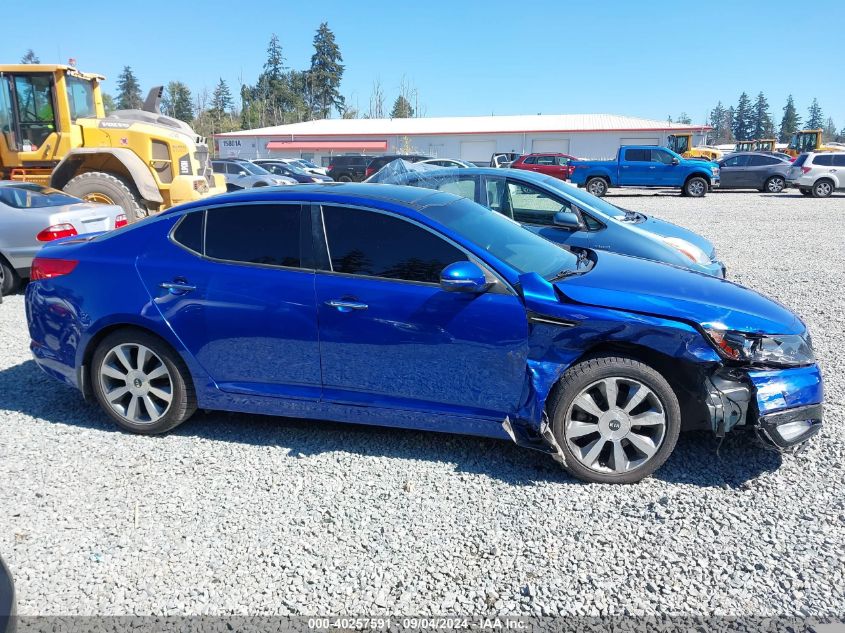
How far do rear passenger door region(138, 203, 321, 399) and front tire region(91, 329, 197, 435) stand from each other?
22 centimetres

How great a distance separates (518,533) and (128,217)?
10241 mm

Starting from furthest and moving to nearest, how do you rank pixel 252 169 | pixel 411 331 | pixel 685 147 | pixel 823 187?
pixel 685 147 → pixel 823 187 → pixel 252 169 → pixel 411 331

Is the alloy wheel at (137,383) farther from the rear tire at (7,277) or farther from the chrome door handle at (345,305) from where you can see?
the rear tire at (7,277)

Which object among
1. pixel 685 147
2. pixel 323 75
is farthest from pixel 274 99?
pixel 685 147

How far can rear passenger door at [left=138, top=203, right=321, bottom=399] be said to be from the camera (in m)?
3.92

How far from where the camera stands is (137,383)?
425cm

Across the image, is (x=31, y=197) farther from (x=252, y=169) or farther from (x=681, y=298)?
(x=252, y=169)

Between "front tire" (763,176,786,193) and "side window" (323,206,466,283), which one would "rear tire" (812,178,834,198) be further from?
"side window" (323,206,466,283)

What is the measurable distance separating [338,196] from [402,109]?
95637mm

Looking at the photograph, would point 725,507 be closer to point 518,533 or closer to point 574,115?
point 518,533

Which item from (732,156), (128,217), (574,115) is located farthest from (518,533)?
(574,115)

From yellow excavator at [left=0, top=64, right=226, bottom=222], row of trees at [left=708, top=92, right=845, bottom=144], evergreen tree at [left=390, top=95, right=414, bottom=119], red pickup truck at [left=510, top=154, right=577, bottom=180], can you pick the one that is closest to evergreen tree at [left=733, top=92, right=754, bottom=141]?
row of trees at [left=708, top=92, right=845, bottom=144]

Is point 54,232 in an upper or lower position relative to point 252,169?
lower

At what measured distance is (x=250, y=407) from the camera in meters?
4.14
